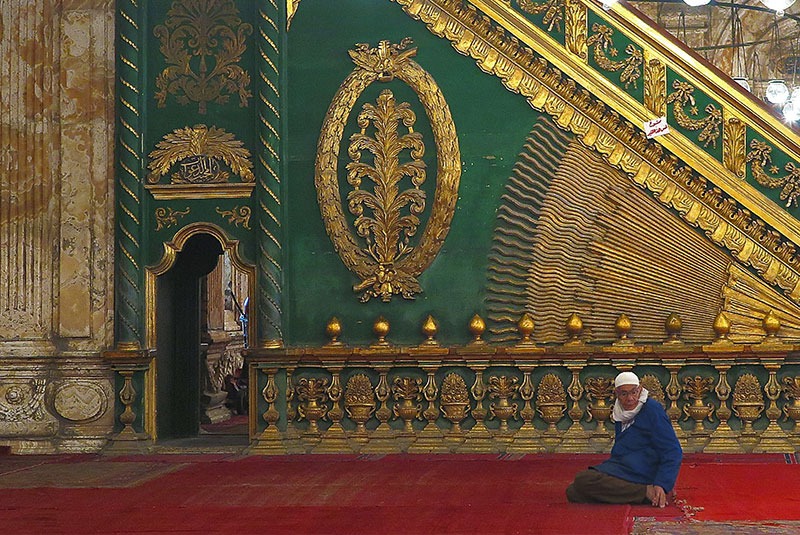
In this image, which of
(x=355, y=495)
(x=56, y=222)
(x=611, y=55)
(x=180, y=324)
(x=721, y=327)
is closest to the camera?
(x=355, y=495)

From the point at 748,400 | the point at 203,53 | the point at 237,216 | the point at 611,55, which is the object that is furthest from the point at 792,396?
the point at 203,53

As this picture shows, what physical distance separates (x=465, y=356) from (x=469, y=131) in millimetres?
2056

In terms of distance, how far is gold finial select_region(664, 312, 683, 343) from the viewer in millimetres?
10109


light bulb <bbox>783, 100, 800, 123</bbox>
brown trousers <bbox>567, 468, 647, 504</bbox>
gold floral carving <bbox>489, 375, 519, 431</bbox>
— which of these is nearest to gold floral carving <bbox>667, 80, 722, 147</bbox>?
gold floral carving <bbox>489, 375, 519, 431</bbox>

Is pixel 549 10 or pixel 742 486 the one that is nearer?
pixel 742 486

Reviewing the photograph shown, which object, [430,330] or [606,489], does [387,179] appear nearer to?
[430,330]

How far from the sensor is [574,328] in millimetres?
10203

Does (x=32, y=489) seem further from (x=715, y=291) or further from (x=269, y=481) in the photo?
(x=715, y=291)

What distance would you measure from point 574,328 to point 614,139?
5.72ft

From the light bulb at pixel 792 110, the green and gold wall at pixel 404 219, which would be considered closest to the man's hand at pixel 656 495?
the green and gold wall at pixel 404 219

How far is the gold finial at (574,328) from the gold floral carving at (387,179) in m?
1.36

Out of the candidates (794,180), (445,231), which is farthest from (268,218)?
(794,180)

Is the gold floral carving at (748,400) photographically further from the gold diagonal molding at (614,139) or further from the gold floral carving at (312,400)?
the gold floral carving at (312,400)

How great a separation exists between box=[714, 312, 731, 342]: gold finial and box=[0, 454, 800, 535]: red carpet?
1.08 metres
